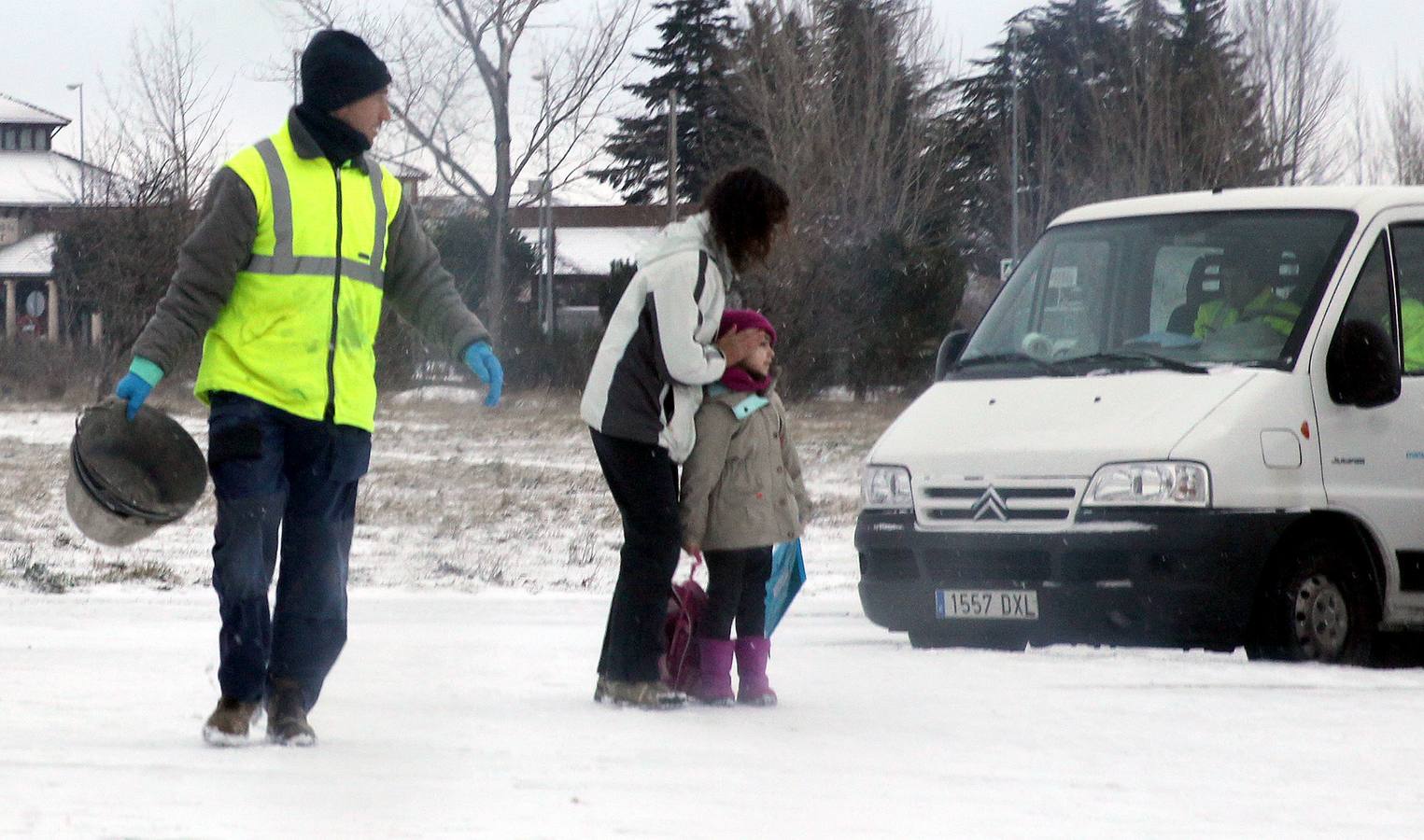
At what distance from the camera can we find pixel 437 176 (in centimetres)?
4269

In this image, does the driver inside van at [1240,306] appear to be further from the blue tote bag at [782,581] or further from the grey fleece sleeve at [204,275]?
the grey fleece sleeve at [204,275]

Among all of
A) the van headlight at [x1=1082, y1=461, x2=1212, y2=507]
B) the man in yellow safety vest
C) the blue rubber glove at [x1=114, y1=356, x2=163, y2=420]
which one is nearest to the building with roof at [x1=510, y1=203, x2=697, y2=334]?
the van headlight at [x1=1082, y1=461, x2=1212, y2=507]

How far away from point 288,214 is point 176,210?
83.7 feet

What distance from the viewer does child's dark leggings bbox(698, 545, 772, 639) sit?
6828 millimetres

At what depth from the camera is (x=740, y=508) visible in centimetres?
677

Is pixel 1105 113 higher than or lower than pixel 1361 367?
higher

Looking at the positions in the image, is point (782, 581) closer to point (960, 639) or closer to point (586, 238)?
point (960, 639)

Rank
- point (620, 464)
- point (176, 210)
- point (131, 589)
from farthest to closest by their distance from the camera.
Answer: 1. point (176, 210)
2. point (131, 589)
3. point (620, 464)

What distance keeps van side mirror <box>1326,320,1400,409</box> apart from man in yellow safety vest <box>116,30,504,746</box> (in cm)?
402

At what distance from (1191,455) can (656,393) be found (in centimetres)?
227

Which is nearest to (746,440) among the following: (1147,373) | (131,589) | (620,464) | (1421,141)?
(620,464)

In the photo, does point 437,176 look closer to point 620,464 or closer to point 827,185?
point 827,185

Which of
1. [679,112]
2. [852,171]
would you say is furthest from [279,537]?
[679,112]

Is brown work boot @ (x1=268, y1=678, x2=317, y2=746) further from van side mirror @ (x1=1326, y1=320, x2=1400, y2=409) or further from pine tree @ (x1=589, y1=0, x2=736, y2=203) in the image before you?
pine tree @ (x1=589, y1=0, x2=736, y2=203)
